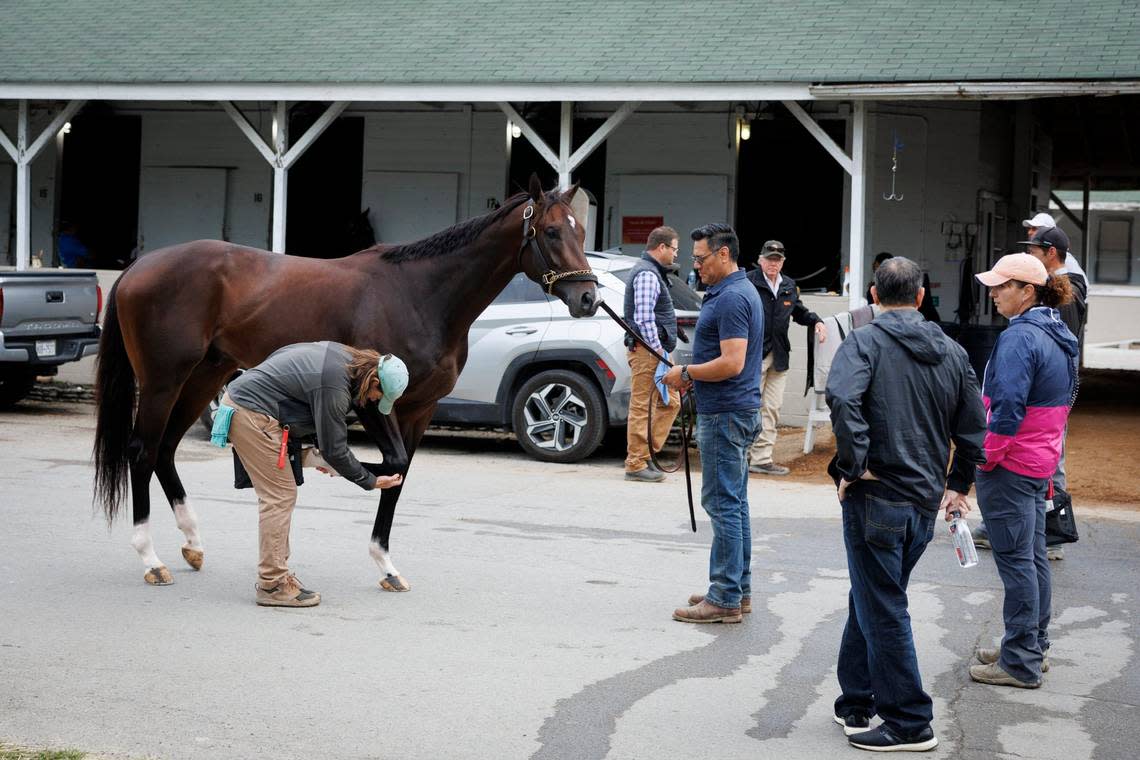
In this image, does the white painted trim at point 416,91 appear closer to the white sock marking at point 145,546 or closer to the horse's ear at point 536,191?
the horse's ear at point 536,191

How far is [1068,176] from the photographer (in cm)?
2869

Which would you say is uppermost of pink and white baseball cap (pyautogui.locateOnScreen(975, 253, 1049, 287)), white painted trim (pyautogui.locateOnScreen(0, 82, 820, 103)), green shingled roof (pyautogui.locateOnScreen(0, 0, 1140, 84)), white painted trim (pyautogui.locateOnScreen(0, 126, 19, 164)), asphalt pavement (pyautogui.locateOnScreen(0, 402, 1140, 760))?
green shingled roof (pyautogui.locateOnScreen(0, 0, 1140, 84))

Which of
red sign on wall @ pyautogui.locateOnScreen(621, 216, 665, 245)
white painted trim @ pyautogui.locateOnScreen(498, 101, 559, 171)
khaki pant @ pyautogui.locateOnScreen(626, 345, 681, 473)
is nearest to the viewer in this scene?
khaki pant @ pyautogui.locateOnScreen(626, 345, 681, 473)

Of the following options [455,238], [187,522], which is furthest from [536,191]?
[187,522]

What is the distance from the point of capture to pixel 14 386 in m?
16.3

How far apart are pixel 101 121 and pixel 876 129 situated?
12.8 meters

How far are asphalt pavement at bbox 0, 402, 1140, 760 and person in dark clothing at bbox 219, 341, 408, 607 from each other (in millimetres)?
281

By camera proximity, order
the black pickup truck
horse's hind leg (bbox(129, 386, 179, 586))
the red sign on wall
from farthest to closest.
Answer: the red sign on wall, the black pickup truck, horse's hind leg (bbox(129, 386, 179, 586))

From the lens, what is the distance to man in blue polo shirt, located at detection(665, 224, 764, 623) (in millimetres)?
6863

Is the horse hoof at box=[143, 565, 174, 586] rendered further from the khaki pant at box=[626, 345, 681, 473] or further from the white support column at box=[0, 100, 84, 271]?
the white support column at box=[0, 100, 84, 271]

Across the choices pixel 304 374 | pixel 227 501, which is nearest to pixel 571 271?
pixel 304 374

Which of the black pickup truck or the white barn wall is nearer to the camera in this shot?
the black pickup truck

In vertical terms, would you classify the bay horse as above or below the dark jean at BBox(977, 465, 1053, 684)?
above

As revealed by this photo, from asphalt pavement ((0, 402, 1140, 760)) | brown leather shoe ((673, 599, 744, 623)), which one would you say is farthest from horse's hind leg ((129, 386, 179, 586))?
brown leather shoe ((673, 599, 744, 623))
